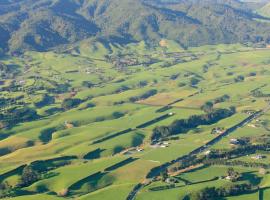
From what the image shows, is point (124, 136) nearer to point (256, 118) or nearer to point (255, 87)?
point (256, 118)

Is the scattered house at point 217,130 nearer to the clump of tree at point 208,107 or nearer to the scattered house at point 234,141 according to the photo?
the scattered house at point 234,141

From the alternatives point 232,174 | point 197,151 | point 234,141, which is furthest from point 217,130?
point 232,174

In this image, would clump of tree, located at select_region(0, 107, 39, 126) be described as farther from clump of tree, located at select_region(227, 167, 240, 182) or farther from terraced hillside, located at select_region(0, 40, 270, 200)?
clump of tree, located at select_region(227, 167, 240, 182)

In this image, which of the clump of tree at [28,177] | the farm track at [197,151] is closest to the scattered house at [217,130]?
the farm track at [197,151]

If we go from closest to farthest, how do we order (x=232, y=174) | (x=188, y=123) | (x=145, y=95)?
(x=232, y=174)
(x=188, y=123)
(x=145, y=95)

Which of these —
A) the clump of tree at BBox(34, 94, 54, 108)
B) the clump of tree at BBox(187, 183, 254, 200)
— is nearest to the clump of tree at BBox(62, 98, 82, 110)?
the clump of tree at BBox(34, 94, 54, 108)

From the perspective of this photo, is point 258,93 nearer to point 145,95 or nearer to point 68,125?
point 145,95

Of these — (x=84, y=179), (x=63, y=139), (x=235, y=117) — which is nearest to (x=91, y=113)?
(x=63, y=139)
